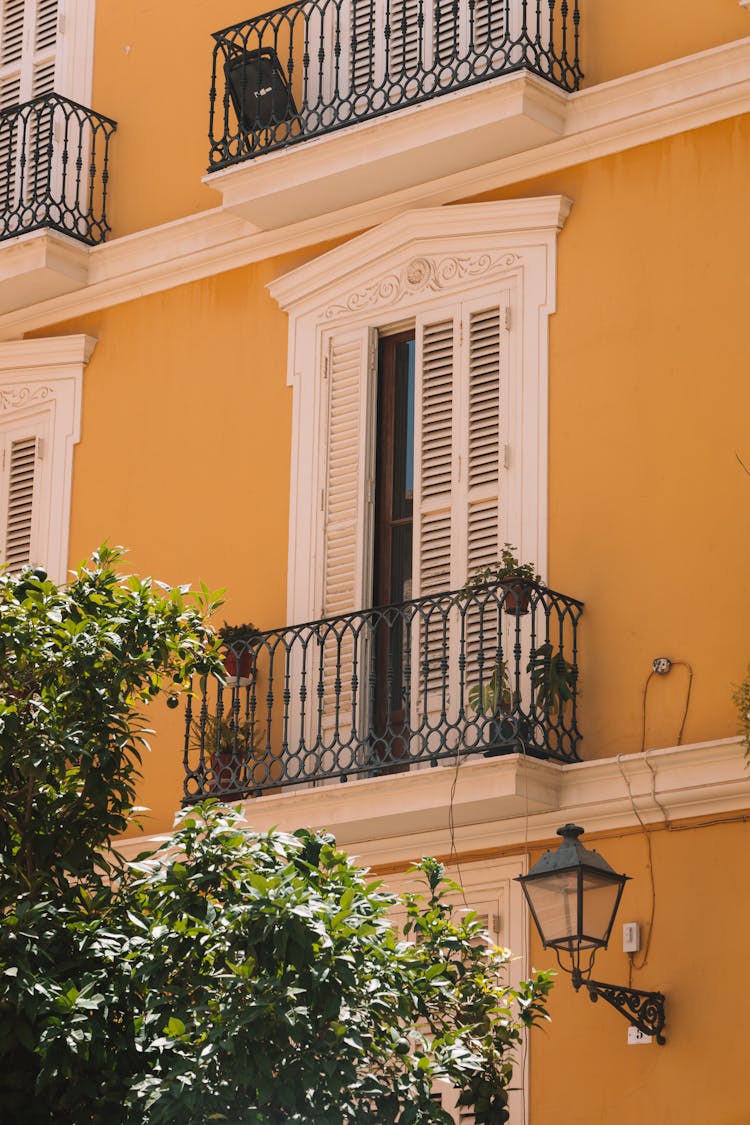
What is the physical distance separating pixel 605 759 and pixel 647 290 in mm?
2421

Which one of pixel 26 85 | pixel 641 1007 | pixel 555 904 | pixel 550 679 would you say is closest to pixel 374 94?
pixel 26 85

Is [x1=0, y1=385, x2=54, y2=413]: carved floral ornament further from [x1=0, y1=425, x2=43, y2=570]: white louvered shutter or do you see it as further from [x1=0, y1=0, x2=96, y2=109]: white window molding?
[x1=0, y1=0, x2=96, y2=109]: white window molding

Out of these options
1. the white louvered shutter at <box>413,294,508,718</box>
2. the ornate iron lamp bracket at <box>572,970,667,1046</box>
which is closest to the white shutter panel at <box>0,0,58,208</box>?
the white louvered shutter at <box>413,294,508,718</box>

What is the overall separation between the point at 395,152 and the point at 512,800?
11.8ft

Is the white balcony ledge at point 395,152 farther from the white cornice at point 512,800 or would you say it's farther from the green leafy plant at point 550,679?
the white cornice at point 512,800

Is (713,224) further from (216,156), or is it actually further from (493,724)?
(216,156)

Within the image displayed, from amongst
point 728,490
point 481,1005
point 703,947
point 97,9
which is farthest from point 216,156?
point 481,1005

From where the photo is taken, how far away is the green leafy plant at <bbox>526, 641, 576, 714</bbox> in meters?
11.3

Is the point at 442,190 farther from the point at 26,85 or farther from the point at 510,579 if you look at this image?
the point at 26,85

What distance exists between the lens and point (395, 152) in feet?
40.8

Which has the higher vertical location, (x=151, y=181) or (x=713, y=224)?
(x=151, y=181)

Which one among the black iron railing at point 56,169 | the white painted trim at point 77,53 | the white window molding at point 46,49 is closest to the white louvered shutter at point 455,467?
the black iron railing at point 56,169

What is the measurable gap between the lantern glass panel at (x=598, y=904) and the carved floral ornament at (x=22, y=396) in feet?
18.6

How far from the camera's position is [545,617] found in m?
11.6
